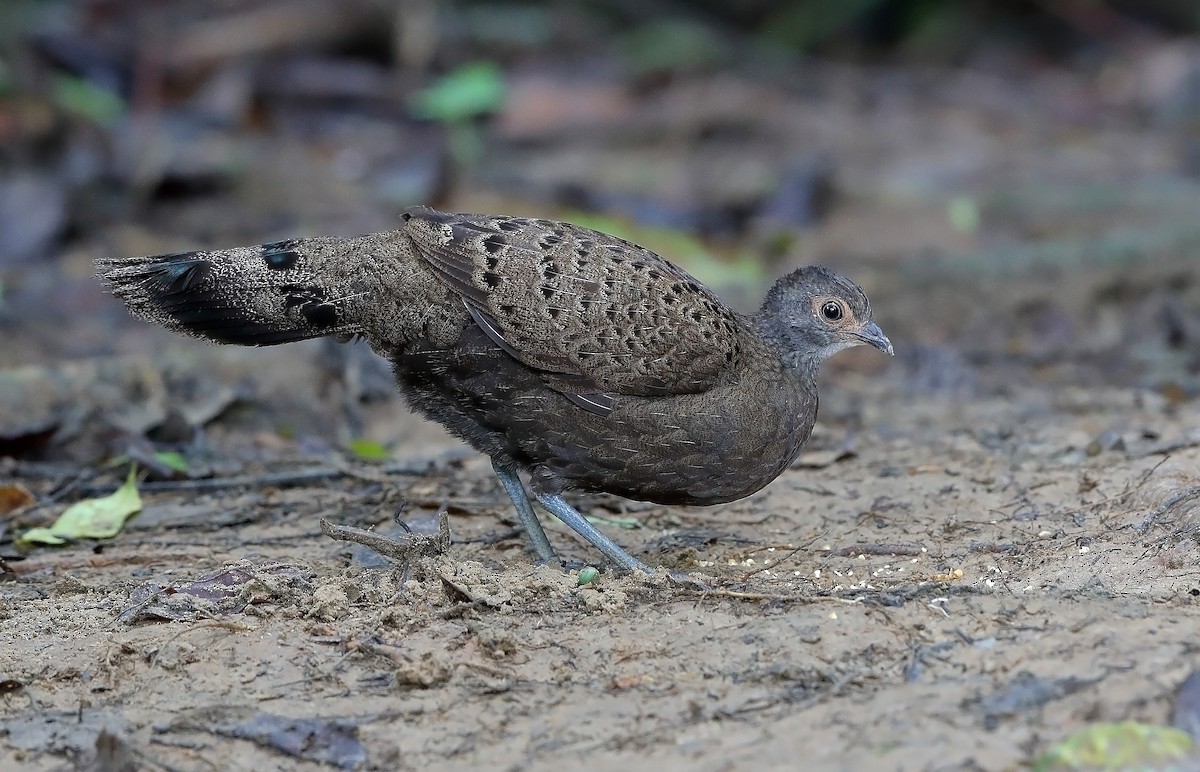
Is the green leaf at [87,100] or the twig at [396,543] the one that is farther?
the green leaf at [87,100]

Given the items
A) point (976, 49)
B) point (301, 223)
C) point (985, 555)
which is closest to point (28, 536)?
point (985, 555)

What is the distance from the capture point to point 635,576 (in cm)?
480

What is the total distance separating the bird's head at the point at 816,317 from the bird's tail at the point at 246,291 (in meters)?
1.61

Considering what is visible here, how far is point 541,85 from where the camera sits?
12.5 meters

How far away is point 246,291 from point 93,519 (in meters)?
1.11

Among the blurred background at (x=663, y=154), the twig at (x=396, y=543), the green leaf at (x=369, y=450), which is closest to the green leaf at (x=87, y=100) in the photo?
the blurred background at (x=663, y=154)

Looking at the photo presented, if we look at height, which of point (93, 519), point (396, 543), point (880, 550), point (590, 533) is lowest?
point (93, 519)

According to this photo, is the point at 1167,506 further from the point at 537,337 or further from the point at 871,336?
the point at 537,337

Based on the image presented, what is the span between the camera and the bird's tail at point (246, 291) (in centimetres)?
517

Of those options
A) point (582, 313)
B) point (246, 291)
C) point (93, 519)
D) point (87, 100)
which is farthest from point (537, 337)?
point (87, 100)

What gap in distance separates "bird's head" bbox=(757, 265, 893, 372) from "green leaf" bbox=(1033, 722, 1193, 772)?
A: 251 centimetres

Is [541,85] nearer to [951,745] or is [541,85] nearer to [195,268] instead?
[195,268]

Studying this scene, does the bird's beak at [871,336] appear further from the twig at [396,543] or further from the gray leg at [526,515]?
the twig at [396,543]

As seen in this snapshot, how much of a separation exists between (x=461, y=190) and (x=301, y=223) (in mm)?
1320
